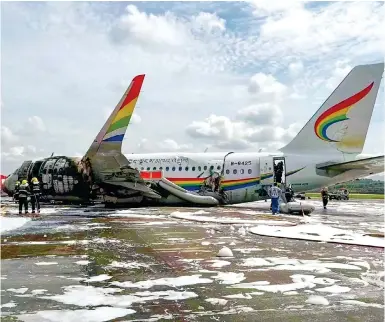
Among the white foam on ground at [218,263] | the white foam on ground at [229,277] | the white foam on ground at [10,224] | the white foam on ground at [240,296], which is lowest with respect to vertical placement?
the white foam on ground at [240,296]

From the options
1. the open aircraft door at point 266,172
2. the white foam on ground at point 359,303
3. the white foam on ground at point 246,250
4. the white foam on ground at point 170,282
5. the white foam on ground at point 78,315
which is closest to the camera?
the white foam on ground at point 78,315

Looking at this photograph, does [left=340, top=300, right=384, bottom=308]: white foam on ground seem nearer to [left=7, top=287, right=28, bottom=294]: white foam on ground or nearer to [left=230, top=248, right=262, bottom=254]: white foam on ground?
[left=230, top=248, right=262, bottom=254]: white foam on ground

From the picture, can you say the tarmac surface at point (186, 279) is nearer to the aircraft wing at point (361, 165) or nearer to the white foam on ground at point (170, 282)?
the white foam on ground at point (170, 282)

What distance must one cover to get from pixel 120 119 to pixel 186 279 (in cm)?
1514

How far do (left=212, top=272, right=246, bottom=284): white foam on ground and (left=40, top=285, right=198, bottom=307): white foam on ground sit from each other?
0.85m

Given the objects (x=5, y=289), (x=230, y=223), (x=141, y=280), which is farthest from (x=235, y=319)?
(x=230, y=223)

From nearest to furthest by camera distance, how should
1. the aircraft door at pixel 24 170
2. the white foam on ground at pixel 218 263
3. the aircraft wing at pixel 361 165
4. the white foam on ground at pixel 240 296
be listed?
1. the white foam on ground at pixel 240 296
2. the white foam on ground at pixel 218 263
3. the aircraft wing at pixel 361 165
4. the aircraft door at pixel 24 170

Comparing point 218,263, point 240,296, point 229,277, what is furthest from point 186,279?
point 218,263

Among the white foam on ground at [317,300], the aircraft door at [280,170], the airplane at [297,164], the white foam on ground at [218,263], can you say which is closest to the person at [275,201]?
the airplane at [297,164]

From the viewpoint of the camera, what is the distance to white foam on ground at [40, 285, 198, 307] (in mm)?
4945

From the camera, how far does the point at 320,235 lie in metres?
11.2

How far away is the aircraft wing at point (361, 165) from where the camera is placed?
21205mm

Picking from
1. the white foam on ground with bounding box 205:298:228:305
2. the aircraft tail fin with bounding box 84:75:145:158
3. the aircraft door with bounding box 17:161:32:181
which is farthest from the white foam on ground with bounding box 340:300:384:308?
the aircraft door with bounding box 17:161:32:181

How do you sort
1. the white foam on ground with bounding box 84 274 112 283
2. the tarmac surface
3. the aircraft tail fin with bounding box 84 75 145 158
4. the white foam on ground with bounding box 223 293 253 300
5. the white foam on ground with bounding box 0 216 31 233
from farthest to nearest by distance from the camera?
the aircraft tail fin with bounding box 84 75 145 158
the white foam on ground with bounding box 0 216 31 233
the white foam on ground with bounding box 84 274 112 283
the white foam on ground with bounding box 223 293 253 300
the tarmac surface
